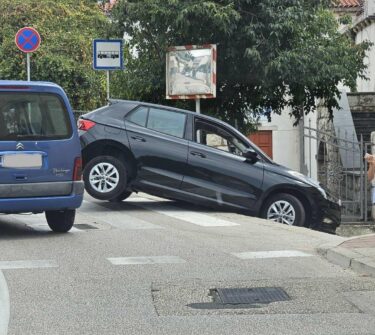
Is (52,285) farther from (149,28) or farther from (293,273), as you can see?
(149,28)

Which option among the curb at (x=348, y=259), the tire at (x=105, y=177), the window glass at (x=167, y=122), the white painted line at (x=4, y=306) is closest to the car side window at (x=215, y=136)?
the window glass at (x=167, y=122)

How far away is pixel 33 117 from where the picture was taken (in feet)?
28.7

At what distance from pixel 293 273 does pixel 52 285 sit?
2527 millimetres

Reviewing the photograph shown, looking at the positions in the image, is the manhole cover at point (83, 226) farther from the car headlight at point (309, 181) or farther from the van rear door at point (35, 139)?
the car headlight at point (309, 181)

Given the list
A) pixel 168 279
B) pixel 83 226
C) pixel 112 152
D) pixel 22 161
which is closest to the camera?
pixel 168 279

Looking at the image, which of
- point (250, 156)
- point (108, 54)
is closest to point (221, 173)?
point (250, 156)

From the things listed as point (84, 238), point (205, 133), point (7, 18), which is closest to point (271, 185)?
point (205, 133)

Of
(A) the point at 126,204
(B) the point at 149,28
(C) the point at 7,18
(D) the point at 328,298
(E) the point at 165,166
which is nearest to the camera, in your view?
(D) the point at 328,298

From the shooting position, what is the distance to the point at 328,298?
616cm

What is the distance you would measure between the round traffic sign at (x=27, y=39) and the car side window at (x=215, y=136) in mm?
5214

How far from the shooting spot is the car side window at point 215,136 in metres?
11.4

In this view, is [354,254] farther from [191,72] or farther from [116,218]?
[191,72]

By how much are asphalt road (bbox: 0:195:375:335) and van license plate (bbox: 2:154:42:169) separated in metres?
0.98

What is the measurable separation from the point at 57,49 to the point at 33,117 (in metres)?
13.6
